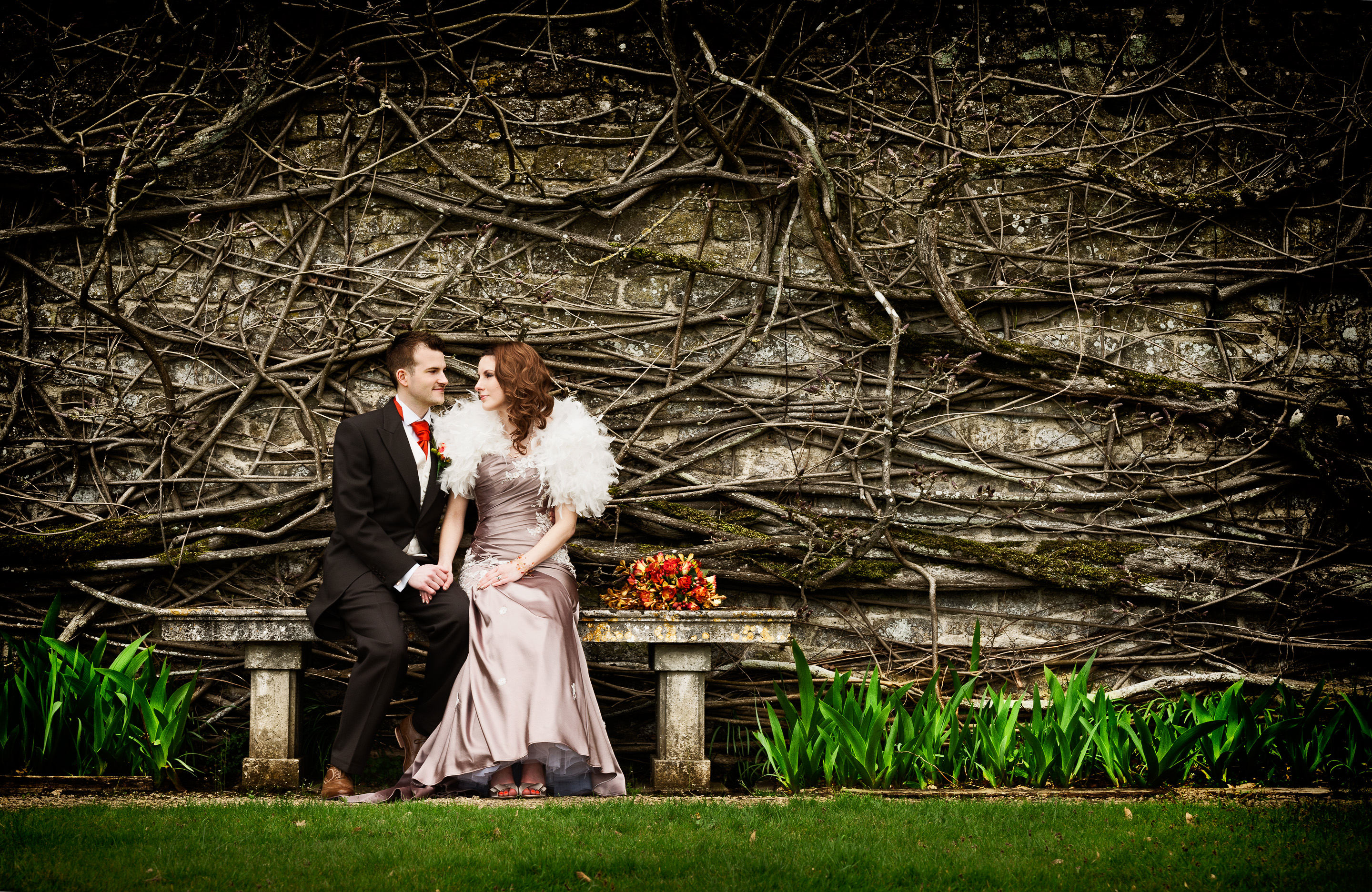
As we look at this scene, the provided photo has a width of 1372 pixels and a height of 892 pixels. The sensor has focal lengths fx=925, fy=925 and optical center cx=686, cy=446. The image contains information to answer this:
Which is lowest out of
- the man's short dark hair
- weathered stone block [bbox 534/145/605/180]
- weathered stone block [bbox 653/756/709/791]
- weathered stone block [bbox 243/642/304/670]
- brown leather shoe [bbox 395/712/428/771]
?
weathered stone block [bbox 653/756/709/791]

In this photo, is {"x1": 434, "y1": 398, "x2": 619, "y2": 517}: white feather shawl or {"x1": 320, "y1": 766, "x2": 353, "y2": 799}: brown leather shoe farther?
{"x1": 434, "y1": 398, "x2": 619, "y2": 517}: white feather shawl

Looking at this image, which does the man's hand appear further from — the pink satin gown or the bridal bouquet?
the bridal bouquet

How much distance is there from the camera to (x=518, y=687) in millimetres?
3598

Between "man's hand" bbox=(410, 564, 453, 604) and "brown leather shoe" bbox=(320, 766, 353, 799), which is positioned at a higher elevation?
"man's hand" bbox=(410, 564, 453, 604)

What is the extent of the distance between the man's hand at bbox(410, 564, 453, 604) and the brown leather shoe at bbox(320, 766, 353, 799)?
0.73 metres

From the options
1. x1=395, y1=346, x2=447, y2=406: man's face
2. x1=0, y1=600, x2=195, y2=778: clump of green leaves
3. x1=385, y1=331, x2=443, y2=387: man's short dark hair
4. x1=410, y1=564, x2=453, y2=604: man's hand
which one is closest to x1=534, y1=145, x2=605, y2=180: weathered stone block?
x1=385, y1=331, x2=443, y2=387: man's short dark hair

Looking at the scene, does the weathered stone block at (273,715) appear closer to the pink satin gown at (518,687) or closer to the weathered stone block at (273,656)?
the weathered stone block at (273,656)

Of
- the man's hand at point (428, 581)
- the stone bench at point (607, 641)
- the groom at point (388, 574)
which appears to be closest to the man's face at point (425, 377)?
the groom at point (388, 574)

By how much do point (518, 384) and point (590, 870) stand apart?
6.71ft

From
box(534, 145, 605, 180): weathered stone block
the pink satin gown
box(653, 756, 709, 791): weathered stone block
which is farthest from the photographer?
box(534, 145, 605, 180): weathered stone block

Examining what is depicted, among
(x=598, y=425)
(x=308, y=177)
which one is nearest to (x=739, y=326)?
(x=598, y=425)

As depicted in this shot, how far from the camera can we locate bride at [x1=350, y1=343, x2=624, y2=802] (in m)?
3.59

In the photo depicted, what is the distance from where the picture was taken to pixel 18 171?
4680 millimetres

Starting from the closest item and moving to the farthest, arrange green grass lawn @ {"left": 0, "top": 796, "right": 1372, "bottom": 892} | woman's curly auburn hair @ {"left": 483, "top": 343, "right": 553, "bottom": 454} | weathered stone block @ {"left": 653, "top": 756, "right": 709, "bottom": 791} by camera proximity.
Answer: green grass lawn @ {"left": 0, "top": 796, "right": 1372, "bottom": 892}, weathered stone block @ {"left": 653, "top": 756, "right": 709, "bottom": 791}, woman's curly auburn hair @ {"left": 483, "top": 343, "right": 553, "bottom": 454}
